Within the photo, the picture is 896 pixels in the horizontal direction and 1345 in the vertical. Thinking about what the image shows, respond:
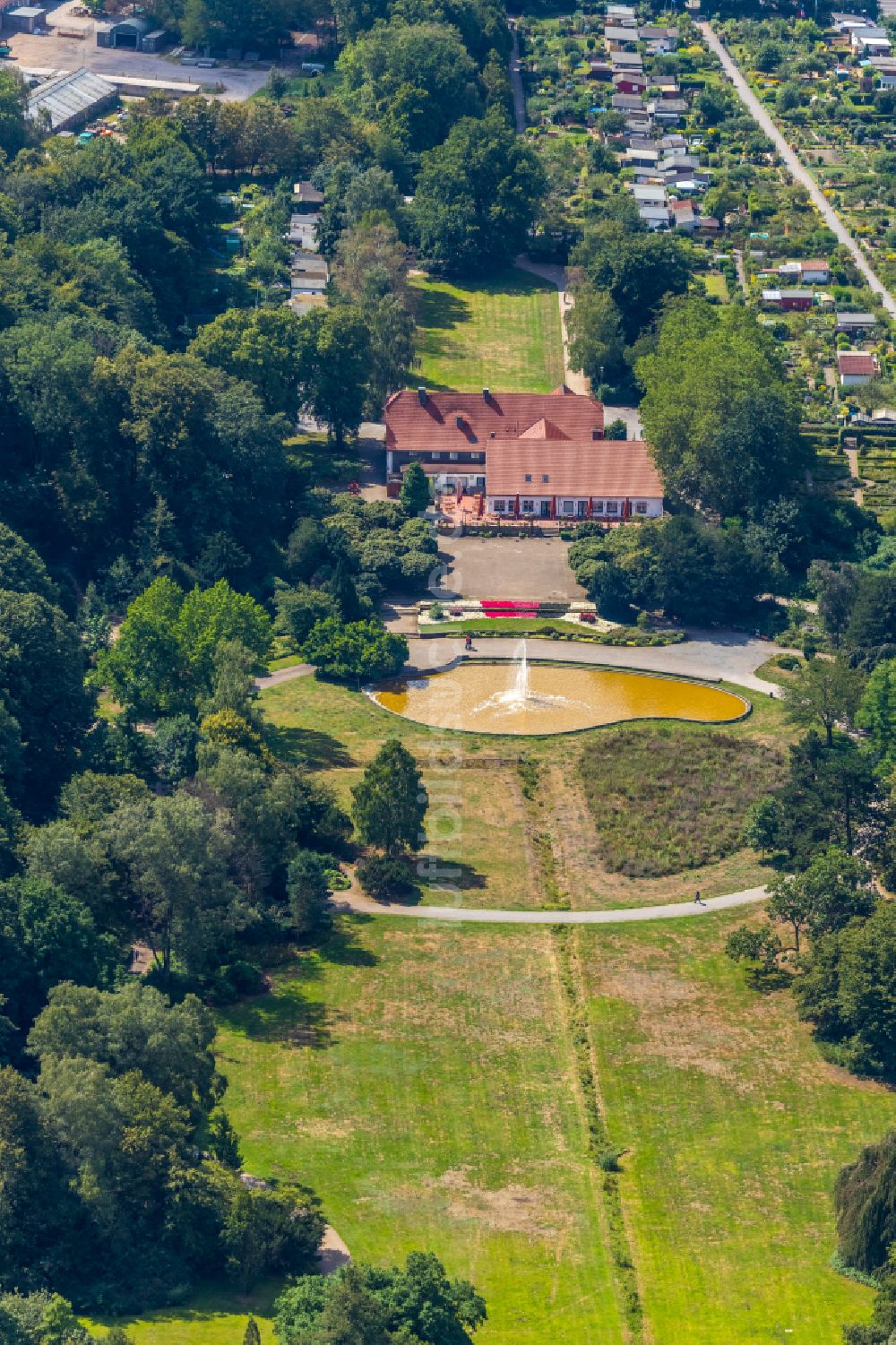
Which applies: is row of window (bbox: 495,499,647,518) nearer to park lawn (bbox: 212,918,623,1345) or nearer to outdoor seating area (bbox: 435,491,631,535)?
outdoor seating area (bbox: 435,491,631,535)

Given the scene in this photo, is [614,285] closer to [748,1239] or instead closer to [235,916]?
[235,916]

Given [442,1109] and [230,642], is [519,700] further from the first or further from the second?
[442,1109]

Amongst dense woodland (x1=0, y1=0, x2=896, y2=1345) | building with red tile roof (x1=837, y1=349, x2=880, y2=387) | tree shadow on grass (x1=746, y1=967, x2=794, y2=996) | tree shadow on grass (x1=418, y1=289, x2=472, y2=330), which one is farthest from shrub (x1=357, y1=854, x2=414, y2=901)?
tree shadow on grass (x1=418, y1=289, x2=472, y2=330)

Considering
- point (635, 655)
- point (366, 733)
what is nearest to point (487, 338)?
point (635, 655)

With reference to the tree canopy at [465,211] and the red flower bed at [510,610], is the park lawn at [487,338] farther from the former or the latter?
the red flower bed at [510,610]

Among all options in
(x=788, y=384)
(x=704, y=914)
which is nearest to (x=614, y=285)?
(x=788, y=384)
